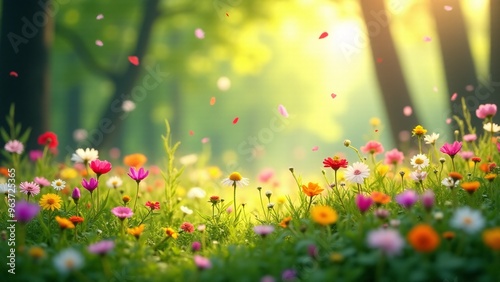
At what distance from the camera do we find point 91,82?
18.0 m

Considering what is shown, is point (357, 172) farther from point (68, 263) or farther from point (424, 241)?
point (68, 263)

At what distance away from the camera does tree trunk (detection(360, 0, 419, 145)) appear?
723 centimetres

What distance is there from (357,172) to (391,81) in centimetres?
413

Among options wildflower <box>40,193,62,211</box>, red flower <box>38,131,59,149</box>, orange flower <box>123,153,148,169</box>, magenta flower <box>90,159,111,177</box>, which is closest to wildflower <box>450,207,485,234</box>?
magenta flower <box>90,159,111,177</box>

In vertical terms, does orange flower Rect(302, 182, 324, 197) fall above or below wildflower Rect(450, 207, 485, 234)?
above

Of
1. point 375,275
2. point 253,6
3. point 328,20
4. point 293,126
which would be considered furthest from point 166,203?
point 293,126

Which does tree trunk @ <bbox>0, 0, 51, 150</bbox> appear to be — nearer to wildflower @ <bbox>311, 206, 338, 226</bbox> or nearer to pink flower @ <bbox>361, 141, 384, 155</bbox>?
pink flower @ <bbox>361, 141, 384, 155</bbox>

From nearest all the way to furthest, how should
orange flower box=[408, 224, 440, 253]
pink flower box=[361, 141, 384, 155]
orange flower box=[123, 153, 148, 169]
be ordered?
1. orange flower box=[408, 224, 440, 253]
2. pink flower box=[361, 141, 384, 155]
3. orange flower box=[123, 153, 148, 169]

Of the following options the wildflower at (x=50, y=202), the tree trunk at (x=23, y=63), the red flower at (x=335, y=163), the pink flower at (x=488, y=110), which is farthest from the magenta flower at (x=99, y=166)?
the tree trunk at (x=23, y=63)

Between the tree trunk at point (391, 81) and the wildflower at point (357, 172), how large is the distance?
3.86 m

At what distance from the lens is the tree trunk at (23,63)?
7.30 m

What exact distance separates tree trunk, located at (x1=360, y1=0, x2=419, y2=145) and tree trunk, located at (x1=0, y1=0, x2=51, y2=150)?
15.7ft

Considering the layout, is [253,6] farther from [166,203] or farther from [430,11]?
[166,203]

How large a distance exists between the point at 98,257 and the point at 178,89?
50.4 feet
